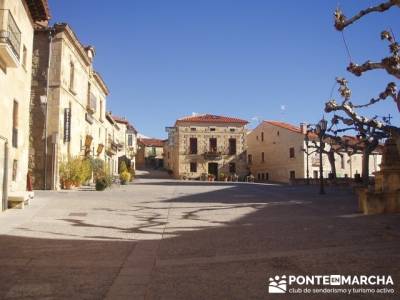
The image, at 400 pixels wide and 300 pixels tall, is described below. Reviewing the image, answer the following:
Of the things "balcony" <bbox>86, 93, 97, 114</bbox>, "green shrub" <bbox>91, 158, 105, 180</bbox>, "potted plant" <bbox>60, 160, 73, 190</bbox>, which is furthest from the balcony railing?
"potted plant" <bbox>60, 160, 73, 190</bbox>

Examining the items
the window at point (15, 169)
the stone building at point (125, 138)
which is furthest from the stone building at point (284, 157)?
the window at point (15, 169)

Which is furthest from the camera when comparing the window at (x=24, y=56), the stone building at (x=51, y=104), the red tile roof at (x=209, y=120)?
the red tile roof at (x=209, y=120)

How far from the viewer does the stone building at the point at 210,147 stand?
47.6 metres

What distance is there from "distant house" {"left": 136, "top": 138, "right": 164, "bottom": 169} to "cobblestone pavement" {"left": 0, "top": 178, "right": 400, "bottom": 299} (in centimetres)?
6338

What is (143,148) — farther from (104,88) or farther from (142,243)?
(142,243)

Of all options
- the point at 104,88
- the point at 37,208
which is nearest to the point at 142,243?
the point at 37,208

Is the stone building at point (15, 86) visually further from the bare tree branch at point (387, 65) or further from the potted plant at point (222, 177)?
the potted plant at point (222, 177)

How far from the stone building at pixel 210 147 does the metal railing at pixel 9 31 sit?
118 ft

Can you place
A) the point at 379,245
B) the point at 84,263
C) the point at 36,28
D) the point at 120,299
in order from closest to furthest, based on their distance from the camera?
the point at 120,299, the point at 84,263, the point at 379,245, the point at 36,28

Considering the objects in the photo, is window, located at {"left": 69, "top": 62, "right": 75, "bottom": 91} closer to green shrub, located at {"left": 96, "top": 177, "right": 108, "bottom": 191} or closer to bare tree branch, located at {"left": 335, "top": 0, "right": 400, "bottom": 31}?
green shrub, located at {"left": 96, "top": 177, "right": 108, "bottom": 191}

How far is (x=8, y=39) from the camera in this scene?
33.6ft

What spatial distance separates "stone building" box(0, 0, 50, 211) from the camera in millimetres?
10507

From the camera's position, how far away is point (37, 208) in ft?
37.6

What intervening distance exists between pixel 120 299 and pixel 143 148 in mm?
71418
